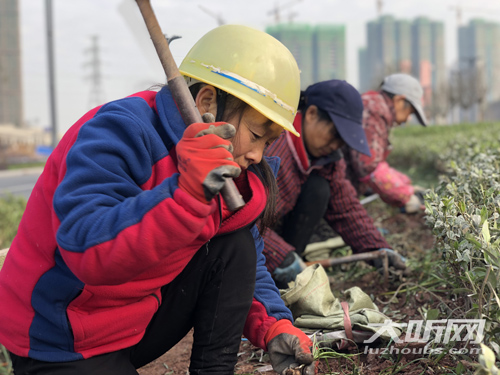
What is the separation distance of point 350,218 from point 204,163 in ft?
7.18

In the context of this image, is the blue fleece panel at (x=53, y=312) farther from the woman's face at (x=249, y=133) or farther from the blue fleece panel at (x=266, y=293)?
the blue fleece panel at (x=266, y=293)

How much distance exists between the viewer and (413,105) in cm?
445

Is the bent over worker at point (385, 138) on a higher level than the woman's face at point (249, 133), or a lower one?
lower

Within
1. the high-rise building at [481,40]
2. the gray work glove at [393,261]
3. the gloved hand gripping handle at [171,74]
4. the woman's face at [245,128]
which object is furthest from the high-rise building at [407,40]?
the gloved hand gripping handle at [171,74]

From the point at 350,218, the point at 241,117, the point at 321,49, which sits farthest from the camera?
the point at 321,49

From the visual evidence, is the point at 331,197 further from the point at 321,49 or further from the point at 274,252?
the point at 321,49

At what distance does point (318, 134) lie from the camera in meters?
3.08

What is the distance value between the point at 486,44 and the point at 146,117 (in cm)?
14091

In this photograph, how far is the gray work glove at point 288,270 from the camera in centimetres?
291

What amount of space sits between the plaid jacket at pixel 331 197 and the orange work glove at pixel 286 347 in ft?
3.34

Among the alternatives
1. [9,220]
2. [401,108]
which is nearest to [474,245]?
[401,108]

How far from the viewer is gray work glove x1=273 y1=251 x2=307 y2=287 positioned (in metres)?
2.91

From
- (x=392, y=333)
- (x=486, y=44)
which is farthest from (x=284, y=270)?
(x=486, y=44)

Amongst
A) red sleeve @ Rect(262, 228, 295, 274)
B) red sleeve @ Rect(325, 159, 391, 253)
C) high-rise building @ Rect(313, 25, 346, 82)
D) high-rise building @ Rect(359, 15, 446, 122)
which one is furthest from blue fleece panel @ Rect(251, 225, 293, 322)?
high-rise building @ Rect(359, 15, 446, 122)
